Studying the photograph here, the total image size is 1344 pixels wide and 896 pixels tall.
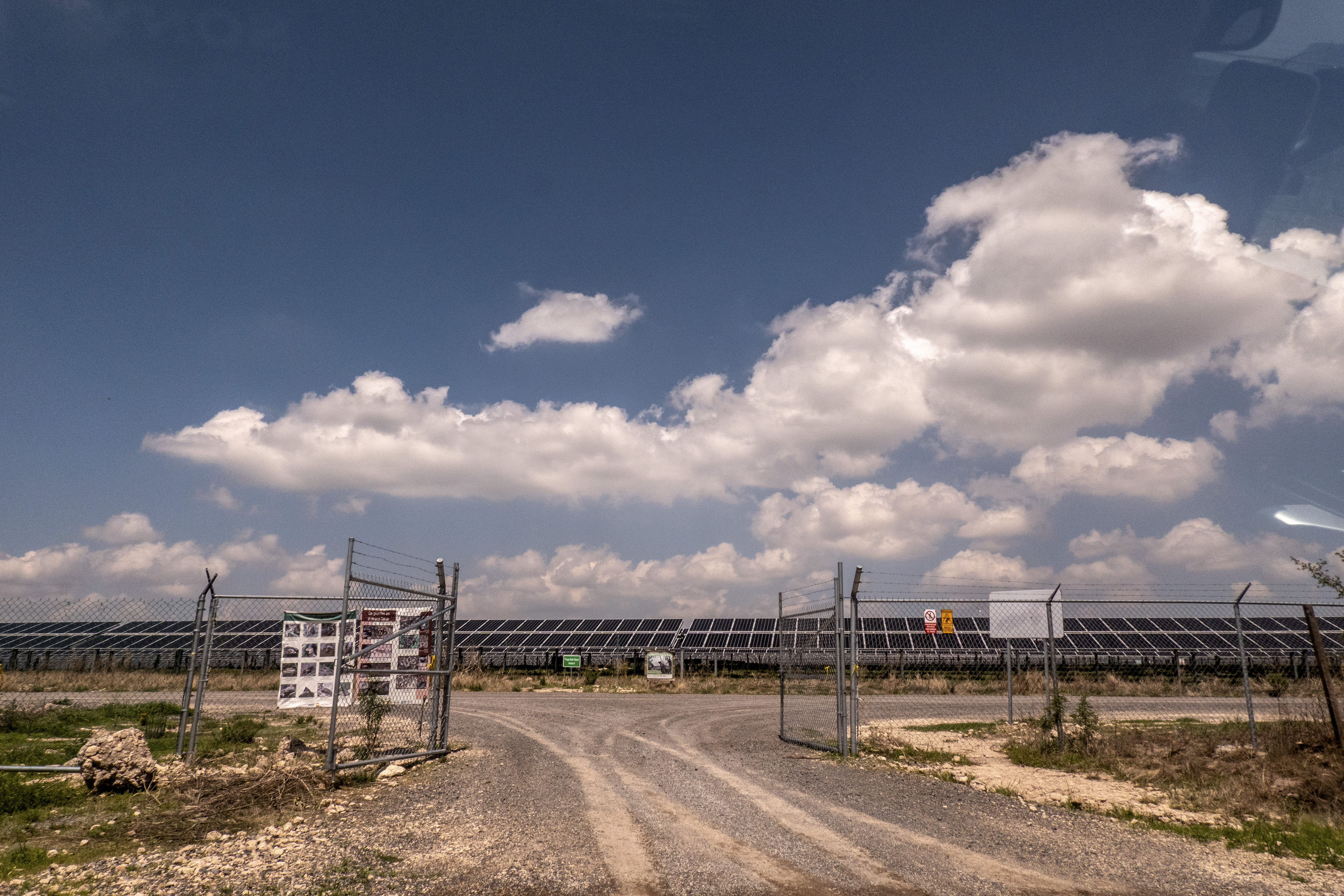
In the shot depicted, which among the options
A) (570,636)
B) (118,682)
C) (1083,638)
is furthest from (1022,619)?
(118,682)

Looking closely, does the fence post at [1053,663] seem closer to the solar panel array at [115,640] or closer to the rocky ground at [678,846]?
the rocky ground at [678,846]

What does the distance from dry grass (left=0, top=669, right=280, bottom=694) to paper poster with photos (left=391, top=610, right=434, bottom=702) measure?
2109cm

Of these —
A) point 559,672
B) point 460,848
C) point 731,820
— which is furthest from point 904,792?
point 559,672

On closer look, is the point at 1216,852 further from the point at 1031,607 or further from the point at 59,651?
the point at 59,651

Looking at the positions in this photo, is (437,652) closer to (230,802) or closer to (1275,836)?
(230,802)

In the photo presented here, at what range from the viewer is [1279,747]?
12703mm

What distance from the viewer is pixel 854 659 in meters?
13.2

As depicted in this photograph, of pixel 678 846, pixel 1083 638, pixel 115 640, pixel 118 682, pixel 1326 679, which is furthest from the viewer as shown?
pixel 115 640

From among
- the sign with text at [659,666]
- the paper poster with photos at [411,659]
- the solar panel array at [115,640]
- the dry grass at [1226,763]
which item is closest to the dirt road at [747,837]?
the paper poster with photos at [411,659]

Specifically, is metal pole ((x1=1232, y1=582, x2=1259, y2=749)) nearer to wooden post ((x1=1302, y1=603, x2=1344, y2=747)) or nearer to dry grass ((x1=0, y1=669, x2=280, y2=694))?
wooden post ((x1=1302, y1=603, x2=1344, y2=747))

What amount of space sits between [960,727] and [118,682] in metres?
33.0

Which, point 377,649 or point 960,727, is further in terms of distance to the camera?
point 960,727

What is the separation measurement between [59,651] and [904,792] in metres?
48.7

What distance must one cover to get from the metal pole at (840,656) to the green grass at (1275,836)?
202 inches
